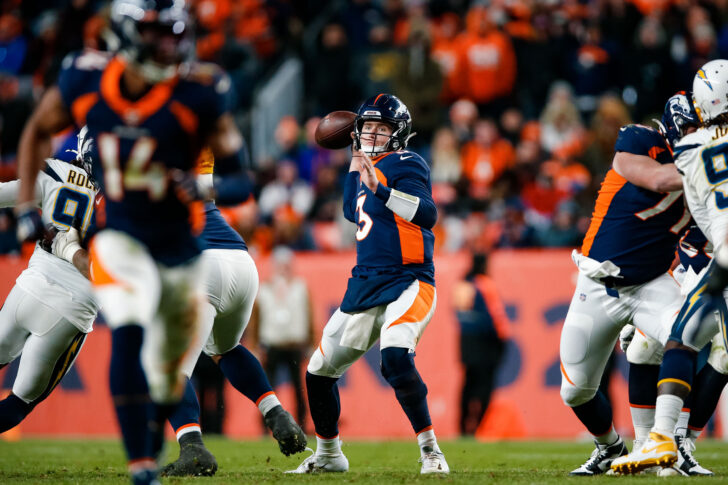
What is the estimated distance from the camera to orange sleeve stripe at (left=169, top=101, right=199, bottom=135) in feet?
13.6

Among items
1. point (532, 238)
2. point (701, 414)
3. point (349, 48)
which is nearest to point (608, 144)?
point (532, 238)

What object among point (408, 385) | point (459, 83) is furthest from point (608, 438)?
point (459, 83)

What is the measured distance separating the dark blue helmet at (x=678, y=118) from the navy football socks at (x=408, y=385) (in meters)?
1.83

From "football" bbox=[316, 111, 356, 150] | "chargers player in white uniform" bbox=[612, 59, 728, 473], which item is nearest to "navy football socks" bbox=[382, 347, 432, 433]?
"chargers player in white uniform" bbox=[612, 59, 728, 473]

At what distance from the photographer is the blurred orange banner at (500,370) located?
1071 centimetres

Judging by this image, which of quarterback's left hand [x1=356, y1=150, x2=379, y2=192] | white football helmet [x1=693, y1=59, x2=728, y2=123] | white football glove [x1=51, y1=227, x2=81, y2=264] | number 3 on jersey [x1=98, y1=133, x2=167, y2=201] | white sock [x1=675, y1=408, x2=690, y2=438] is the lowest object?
white sock [x1=675, y1=408, x2=690, y2=438]

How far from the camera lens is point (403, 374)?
5637mm

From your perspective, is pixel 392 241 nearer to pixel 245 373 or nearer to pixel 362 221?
pixel 362 221

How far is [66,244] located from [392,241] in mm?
1915

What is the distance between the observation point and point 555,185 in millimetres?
11852

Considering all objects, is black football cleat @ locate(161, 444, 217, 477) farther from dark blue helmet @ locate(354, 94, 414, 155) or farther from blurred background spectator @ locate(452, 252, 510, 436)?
blurred background spectator @ locate(452, 252, 510, 436)

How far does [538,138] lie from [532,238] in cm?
187

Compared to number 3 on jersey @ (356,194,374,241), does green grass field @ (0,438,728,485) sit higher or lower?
lower

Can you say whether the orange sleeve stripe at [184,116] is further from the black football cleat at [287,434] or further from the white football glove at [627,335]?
the white football glove at [627,335]
